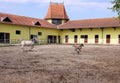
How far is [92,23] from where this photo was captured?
48.4m

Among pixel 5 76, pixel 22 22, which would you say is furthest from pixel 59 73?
pixel 22 22

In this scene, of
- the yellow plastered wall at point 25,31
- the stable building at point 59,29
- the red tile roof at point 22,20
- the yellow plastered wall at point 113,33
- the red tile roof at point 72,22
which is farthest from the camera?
the yellow plastered wall at point 113,33

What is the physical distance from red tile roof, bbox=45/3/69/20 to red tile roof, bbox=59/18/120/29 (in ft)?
8.47

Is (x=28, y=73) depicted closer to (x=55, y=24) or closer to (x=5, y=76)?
(x=5, y=76)

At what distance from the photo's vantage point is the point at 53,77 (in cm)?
1034

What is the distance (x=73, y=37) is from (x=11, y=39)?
13.0 metres

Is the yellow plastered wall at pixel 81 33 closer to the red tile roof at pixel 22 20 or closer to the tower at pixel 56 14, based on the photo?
the red tile roof at pixel 22 20

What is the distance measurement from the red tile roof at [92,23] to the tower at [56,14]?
189 cm

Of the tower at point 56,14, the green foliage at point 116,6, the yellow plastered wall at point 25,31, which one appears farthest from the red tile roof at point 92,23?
the green foliage at point 116,6

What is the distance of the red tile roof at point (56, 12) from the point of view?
54.7 metres

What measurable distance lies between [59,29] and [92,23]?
22.7ft

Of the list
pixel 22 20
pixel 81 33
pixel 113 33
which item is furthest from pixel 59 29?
pixel 113 33


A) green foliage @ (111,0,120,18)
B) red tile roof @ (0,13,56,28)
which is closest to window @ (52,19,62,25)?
red tile roof @ (0,13,56,28)

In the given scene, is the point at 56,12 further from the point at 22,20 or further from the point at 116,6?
the point at 116,6
